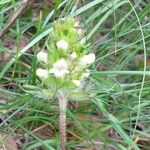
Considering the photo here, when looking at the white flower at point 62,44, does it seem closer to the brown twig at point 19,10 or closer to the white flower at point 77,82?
the white flower at point 77,82

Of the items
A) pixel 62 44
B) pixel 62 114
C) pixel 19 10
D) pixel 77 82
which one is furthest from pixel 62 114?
pixel 19 10

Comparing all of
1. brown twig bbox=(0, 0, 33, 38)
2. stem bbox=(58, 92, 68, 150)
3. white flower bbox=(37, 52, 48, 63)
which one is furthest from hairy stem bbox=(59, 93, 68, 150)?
brown twig bbox=(0, 0, 33, 38)

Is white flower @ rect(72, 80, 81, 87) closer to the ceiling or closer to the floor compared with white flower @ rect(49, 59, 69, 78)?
closer to the floor

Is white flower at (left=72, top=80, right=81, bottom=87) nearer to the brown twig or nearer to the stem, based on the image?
the stem

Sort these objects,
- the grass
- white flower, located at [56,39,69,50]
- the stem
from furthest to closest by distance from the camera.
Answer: the grass → the stem → white flower, located at [56,39,69,50]

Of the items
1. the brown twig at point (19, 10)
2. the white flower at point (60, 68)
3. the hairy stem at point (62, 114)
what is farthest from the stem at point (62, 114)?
the brown twig at point (19, 10)

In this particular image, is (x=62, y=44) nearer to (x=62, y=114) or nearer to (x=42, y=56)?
(x=42, y=56)

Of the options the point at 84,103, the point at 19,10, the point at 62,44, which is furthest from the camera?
the point at 84,103

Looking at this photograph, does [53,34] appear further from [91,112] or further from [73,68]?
[91,112]
